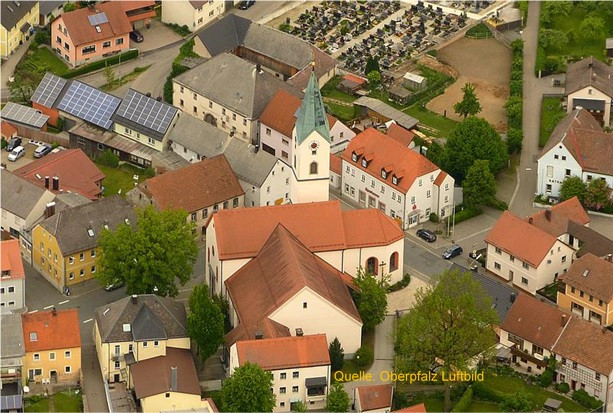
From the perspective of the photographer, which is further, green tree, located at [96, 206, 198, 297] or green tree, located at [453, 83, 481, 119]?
green tree, located at [453, 83, 481, 119]

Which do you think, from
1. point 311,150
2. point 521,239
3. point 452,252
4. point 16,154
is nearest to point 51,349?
point 311,150

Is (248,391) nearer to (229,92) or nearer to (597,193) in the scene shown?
(597,193)

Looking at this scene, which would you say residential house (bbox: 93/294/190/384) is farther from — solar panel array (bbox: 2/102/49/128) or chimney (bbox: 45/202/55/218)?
solar panel array (bbox: 2/102/49/128)

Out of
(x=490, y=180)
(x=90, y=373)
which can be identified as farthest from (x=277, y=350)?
(x=490, y=180)

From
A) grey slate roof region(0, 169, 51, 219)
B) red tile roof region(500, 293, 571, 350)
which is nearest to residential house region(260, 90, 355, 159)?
grey slate roof region(0, 169, 51, 219)

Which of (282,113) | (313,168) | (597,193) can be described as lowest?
(597,193)

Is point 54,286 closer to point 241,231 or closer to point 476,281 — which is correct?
point 241,231
